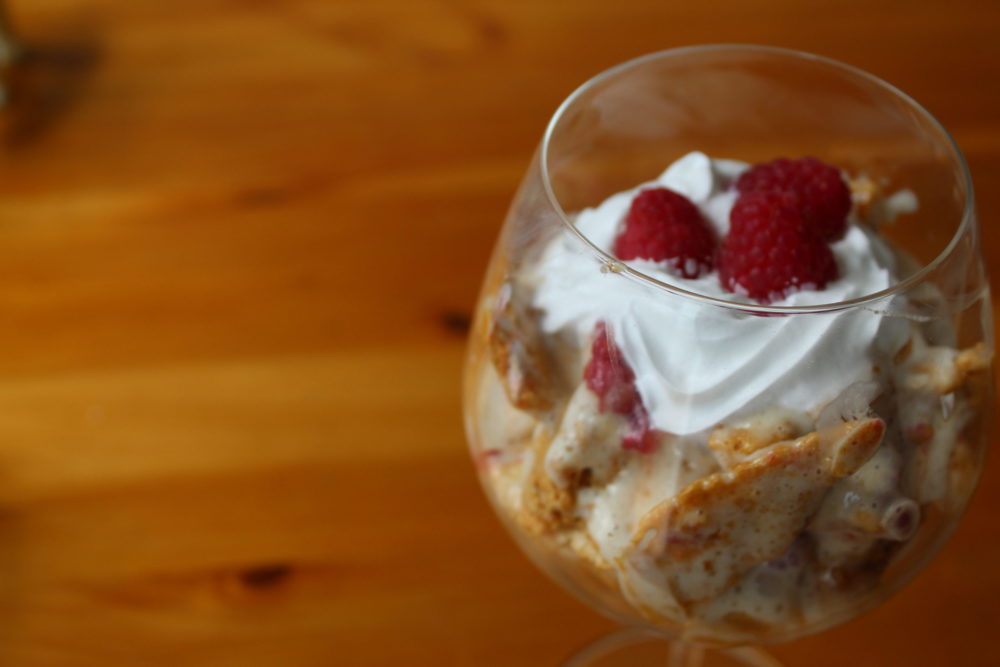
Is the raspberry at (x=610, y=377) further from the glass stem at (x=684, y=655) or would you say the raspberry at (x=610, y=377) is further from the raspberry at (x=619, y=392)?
the glass stem at (x=684, y=655)

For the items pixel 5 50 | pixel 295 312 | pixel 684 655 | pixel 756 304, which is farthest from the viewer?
pixel 5 50

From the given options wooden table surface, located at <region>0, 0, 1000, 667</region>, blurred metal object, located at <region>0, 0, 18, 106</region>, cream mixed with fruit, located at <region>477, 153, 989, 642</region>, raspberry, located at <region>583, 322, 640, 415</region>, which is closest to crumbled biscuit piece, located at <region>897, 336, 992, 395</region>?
cream mixed with fruit, located at <region>477, 153, 989, 642</region>

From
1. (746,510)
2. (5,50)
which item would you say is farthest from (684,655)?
(5,50)

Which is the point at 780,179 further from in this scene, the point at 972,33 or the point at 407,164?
the point at 972,33

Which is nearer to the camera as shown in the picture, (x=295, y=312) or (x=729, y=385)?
(x=729, y=385)

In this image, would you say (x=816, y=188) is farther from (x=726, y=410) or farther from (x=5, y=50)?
(x=5, y=50)

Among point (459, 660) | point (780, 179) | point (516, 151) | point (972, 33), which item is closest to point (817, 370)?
point (780, 179)

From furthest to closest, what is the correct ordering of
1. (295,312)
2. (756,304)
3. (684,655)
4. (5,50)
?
(5,50) < (295,312) < (684,655) < (756,304)

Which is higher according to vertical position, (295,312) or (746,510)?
(746,510)
